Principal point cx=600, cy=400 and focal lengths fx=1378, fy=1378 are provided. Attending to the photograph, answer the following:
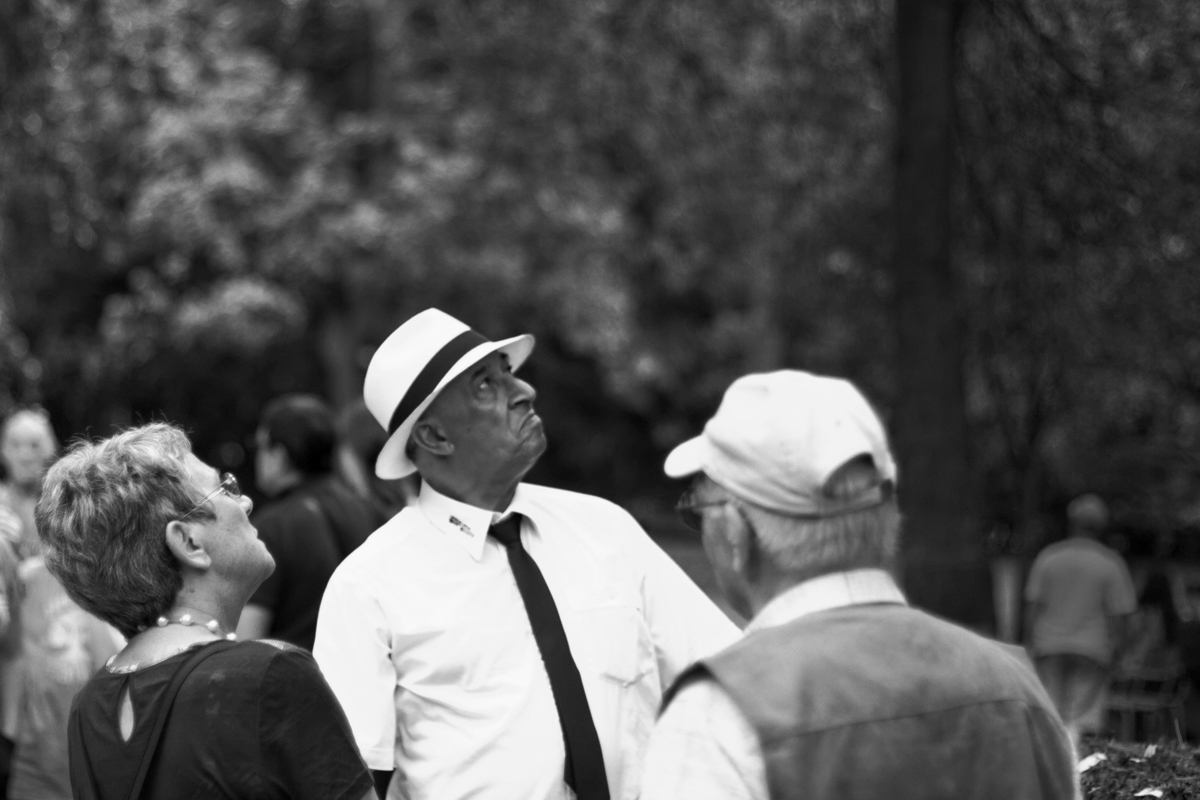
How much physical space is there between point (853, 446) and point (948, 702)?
37 cm

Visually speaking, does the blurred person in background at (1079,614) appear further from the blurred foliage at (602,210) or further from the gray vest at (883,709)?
the gray vest at (883,709)

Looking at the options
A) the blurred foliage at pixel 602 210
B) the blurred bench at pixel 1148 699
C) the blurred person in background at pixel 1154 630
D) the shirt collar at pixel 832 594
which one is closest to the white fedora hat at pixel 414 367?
the shirt collar at pixel 832 594

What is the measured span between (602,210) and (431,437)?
1686 centimetres

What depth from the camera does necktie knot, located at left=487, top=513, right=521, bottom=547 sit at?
315cm

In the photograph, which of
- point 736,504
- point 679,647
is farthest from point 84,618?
point 736,504

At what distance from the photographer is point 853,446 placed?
6.37 ft

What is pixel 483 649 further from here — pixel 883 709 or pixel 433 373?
pixel 883 709

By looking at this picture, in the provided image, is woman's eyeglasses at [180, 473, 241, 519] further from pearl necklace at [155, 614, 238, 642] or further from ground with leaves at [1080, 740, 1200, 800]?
ground with leaves at [1080, 740, 1200, 800]

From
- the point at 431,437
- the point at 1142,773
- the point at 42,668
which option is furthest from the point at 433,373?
the point at 42,668

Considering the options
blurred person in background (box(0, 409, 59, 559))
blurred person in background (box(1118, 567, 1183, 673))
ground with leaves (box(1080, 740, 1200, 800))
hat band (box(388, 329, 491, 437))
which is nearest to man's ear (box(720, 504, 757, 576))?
hat band (box(388, 329, 491, 437))

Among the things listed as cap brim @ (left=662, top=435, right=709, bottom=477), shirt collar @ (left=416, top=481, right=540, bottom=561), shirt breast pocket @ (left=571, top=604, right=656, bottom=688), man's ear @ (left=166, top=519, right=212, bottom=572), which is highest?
cap brim @ (left=662, top=435, right=709, bottom=477)

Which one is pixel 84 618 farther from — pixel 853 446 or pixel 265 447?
pixel 853 446

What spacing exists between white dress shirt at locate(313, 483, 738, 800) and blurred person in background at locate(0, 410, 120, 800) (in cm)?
181

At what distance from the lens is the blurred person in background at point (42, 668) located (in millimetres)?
4473
